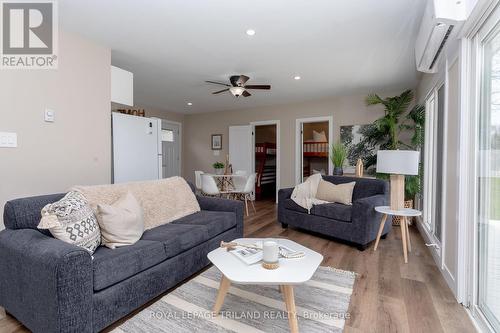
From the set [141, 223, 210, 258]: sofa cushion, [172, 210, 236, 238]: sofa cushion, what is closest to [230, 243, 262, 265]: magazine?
[141, 223, 210, 258]: sofa cushion

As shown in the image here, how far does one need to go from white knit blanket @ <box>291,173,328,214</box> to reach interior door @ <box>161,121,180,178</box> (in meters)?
4.06

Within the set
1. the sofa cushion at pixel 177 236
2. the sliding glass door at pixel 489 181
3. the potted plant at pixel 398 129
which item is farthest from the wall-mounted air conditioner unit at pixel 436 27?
the sofa cushion at pixel 177 236

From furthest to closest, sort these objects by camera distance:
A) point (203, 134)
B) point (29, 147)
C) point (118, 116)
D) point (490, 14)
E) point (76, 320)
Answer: point (203, 134) < point (118, 116) < point (29, 147) < point (490, 14) < point (76, 320)

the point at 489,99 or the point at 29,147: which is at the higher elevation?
the point at 489,99

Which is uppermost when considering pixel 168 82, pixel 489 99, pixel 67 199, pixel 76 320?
pixel 168 82

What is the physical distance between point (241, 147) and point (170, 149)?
200 cm

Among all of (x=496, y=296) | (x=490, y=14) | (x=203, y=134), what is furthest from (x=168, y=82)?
(x=496, y=296)

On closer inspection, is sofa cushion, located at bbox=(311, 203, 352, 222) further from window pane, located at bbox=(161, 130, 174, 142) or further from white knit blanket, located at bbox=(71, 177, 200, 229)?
window pane, located at bbox=(161, 130, 174, 142)

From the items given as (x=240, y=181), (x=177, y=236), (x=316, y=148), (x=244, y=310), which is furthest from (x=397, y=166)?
(x=316, y=148)

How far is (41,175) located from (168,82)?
249 centimetres

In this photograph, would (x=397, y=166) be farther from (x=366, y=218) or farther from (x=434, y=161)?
(x=434, y=161)

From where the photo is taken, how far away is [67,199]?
177 cm

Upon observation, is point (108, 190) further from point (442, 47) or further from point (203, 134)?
point (203, 134)

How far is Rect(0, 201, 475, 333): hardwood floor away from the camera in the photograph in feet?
5.42
